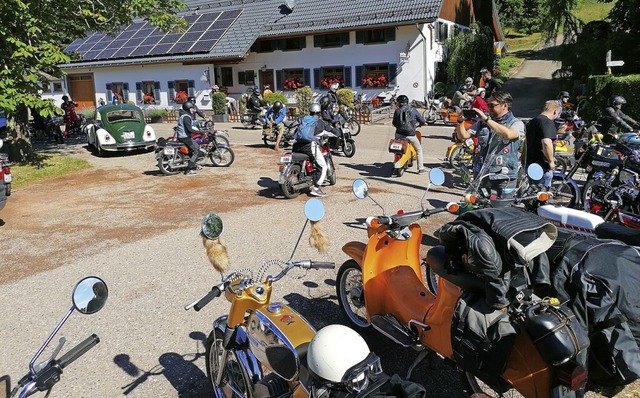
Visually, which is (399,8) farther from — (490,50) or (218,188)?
(218,188)

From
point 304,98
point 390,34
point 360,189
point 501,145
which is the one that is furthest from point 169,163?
point 390,34

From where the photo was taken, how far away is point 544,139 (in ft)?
19.7

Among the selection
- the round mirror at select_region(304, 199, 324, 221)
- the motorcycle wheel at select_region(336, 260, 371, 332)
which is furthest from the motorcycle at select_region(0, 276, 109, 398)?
the motorcycle wheel at select_region(336, 260, 371, 332)

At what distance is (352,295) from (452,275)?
149 cm

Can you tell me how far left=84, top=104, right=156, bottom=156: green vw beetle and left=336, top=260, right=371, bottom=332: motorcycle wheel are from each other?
40.7 ft

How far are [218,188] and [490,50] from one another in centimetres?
2134

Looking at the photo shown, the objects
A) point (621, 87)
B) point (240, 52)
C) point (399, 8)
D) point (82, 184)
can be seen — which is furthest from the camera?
point (240, 52)

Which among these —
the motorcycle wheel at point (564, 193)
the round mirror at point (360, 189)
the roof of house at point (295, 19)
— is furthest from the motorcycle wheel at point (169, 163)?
the roof of house at point (295, 19)

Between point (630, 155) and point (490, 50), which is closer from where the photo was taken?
point (630, 155)

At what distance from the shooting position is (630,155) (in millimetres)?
7156

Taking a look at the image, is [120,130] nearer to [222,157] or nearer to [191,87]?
[222,157]

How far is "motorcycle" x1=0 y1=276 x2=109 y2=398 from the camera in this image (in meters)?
2.05

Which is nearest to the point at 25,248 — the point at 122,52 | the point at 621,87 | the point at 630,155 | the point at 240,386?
the point at 240,386

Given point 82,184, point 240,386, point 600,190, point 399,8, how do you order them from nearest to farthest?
point 240,386 < point 600,190 < point 82,184 < point 399,8
